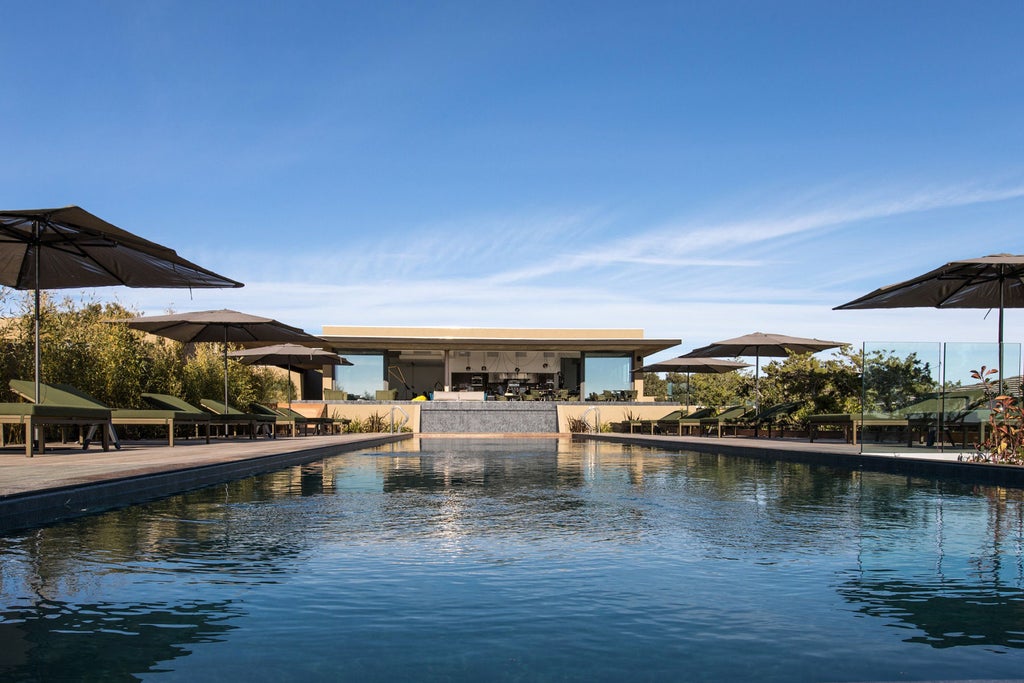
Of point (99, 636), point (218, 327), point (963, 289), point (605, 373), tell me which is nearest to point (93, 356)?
point (218, 327)

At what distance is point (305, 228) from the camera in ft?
80.5

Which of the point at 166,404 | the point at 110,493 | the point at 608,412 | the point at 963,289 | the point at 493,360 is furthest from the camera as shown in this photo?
the point at 493,360

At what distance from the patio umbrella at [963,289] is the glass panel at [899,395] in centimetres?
85

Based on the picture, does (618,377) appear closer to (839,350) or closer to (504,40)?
(839,350)

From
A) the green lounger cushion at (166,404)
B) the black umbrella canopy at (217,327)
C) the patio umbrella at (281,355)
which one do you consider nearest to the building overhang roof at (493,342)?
the patio umbrella at (281,355)

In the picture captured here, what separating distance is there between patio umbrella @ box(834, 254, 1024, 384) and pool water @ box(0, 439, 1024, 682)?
182 inches

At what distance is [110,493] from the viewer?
20.3 ft

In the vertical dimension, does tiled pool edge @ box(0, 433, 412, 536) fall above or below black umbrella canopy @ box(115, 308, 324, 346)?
below

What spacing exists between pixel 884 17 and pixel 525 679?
17107 millimetres

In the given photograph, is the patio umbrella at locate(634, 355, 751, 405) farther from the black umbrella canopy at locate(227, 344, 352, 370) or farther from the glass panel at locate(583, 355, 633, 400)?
the glass panel at locate(583, 355, 633, 400)

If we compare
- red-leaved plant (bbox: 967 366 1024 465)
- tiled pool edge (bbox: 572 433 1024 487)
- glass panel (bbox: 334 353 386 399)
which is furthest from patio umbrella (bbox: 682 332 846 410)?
glass panel (bbox: 334 353 386 399)

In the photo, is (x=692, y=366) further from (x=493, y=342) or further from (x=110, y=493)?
(x=110, y=493)

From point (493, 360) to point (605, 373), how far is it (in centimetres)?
594

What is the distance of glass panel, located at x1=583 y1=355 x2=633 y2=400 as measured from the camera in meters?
36.4
